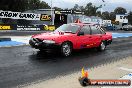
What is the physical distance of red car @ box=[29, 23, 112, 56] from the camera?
13.1 metres

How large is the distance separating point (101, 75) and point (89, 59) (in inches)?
144

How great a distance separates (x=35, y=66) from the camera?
35.0 ft

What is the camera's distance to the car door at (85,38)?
14.4 m

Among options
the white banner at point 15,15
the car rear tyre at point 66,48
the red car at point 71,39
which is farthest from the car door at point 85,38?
the white banner at point 15,15

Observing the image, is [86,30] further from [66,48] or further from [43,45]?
[43,45]

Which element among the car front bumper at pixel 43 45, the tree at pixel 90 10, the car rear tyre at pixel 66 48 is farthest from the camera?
the tree at pixel 90 10

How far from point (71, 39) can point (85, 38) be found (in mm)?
1201

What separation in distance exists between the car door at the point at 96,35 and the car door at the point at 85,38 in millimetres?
337

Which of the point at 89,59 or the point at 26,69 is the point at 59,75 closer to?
the point at 26,69

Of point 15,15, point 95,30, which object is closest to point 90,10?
point 15,15

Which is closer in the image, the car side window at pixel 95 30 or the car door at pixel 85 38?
the car door at pixel 85 38

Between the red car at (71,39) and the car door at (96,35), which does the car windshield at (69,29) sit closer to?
the red car at (71,39)

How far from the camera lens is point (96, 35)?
15.7 m

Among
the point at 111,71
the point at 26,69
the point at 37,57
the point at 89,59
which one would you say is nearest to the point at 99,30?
the point at 89,59
